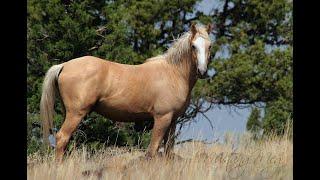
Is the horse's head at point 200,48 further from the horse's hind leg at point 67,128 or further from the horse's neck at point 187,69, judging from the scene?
the horse's hind leg at point 67,128

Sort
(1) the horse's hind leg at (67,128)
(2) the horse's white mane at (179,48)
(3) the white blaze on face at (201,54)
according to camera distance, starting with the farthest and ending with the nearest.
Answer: (2) the horse's white mane at (179,48)
(1) the horse's hind leg at (67,128)
(3) the white blaze on face at (201,54)

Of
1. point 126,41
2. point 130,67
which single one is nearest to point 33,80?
point 126,41

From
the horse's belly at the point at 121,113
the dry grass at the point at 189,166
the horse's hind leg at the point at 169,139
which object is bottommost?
the dry grass at the point at 189,166

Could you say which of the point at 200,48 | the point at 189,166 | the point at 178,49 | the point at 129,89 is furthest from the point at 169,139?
the point at 189,166

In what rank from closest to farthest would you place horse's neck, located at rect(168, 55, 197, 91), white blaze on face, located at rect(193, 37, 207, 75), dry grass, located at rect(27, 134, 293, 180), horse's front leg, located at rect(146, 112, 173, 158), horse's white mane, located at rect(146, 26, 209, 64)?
1. dry grass, located at rect(27, 134, 293, 180)
2. white blaze on face, located at rect(193, 37, 207, 75)
3. horse's front leg, located at rect(146, 112, 173, 158)
4. horse's white mane, located at rect(146, 26, 209, 64)
5. horse's neck, located at rect(168, 55, 197, 91)

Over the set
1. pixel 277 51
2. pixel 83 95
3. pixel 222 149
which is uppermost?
pixel 277 51

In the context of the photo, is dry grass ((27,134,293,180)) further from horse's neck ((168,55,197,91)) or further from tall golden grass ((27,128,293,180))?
horse's neck ((168,55,197,91))

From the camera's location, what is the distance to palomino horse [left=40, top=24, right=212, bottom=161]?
678cm

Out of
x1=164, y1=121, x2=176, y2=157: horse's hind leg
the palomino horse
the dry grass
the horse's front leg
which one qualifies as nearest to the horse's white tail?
the palomino horse

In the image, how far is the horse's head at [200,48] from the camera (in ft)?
21.5

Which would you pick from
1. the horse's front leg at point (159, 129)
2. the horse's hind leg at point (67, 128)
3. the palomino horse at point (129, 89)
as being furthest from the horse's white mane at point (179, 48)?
the horse's hind leg at point (67, 128)

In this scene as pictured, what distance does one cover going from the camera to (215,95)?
1339 centimetres
